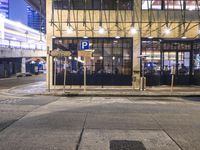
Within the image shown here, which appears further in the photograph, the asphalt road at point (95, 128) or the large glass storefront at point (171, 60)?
the large glass storefront at point (171, 60)

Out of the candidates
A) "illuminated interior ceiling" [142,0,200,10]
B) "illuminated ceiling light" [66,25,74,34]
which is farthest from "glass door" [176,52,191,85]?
"illuminated ceiling light" [66,25,74,34]

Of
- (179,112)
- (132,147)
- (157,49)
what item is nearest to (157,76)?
(157,49)

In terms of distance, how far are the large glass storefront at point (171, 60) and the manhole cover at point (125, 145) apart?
20312 millimetres

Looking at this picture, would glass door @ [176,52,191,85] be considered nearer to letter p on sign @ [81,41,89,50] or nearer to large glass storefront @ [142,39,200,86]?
large glass storefront @ [142,39,200,86]

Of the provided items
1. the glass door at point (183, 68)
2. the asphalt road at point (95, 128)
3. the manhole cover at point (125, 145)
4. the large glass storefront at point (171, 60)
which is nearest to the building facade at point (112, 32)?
the large glass storefront at point (171, 60)

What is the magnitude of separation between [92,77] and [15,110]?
14.2 m

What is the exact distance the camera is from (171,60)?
1211 inches

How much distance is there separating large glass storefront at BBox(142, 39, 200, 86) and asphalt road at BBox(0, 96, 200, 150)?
13.8m

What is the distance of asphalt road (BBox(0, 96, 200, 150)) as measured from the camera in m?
9.73

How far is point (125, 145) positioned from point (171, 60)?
2180 centimetres

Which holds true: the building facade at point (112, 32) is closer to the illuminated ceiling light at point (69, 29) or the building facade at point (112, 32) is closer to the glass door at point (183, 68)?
the illuminated ceiling light at point (69, 29)

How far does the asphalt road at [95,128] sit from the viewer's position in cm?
973

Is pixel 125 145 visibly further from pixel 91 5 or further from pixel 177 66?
pixel 177 66

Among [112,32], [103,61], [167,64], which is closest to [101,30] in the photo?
[112,32]
